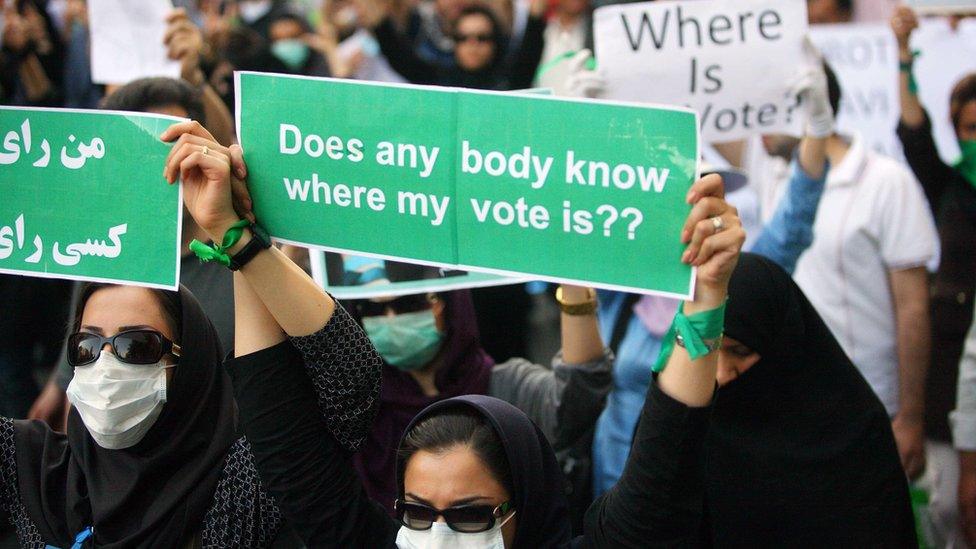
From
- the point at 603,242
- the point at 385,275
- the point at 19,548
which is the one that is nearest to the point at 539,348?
the point at 385,275

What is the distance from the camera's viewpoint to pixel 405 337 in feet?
→ 10.9

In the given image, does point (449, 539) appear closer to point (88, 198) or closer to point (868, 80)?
point (88, 198)

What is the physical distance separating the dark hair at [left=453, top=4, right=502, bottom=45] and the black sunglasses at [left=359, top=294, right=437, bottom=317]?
2.88 meters

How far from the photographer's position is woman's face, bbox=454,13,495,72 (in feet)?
19.5

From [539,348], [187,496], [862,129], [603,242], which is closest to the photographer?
[603,242]

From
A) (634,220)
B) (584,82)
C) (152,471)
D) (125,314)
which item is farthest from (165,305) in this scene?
(584,82)

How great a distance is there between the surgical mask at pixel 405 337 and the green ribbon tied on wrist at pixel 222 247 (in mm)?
1166

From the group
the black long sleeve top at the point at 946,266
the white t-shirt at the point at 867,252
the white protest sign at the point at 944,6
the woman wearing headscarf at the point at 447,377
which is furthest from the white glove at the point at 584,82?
the white protest sign at the point at 944,6

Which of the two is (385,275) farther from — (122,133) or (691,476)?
(691,476)

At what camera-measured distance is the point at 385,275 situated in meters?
3.34

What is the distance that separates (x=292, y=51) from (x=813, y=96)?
420 centimetres

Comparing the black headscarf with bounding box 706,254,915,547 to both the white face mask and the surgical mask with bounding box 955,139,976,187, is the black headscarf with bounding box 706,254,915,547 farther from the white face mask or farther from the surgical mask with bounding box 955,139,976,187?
the surgical mask with bounding box 955,139,976,187

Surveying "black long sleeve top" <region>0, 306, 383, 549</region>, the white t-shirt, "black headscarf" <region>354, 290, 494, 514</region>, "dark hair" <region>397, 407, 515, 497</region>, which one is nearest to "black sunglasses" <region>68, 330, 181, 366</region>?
"black long sleeve top" <region>0, 306, 383, 549</region>

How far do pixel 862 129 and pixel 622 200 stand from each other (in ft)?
13.6
